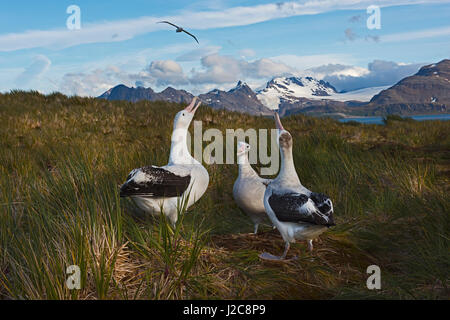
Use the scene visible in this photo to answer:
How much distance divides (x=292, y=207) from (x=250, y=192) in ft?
Result: 3.85

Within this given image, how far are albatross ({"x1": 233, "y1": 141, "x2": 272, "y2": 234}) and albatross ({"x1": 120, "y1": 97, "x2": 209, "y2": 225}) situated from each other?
0.53 metres

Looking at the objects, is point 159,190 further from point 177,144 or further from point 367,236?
point 367,236

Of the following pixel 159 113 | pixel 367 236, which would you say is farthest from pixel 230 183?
pixel 159 113

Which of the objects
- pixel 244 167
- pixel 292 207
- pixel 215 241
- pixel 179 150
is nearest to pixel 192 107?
pixel 179 150

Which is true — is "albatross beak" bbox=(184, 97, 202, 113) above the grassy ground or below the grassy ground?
above

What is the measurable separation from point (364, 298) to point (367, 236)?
149 centimetres

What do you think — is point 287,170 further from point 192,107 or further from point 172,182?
point 192,107

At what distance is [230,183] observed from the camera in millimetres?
6613

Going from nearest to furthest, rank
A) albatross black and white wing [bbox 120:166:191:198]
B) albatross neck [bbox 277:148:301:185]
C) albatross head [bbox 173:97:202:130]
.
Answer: albatross black and white wing [bbox 120:166:191:198]
albatross neck [bbox 277:148:301:185]
albatross head [bbox 173:97:202:130]

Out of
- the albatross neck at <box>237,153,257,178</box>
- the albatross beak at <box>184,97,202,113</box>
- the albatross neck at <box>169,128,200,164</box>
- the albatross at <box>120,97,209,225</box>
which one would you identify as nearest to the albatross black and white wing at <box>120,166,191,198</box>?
the albatross at <box>120,97,209,225</box>

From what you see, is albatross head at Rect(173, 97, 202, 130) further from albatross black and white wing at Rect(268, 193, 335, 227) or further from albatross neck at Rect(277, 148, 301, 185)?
albatross black and white wing at Rect(268, 193, 335, 227)

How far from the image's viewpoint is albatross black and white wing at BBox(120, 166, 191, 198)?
3.71 m

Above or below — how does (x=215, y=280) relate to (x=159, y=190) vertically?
below

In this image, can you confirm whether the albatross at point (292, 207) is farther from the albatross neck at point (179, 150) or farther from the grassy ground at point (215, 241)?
the albatross neck at point (179, 150)
